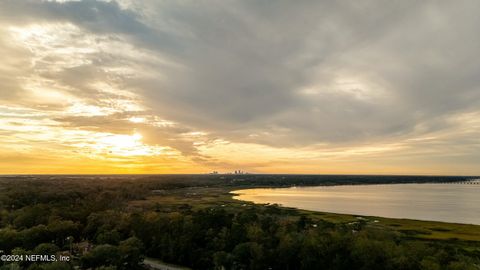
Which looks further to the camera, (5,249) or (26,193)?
(26,193)

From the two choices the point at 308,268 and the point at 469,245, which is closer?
the point at 308,268

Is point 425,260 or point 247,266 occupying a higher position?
point 425,260

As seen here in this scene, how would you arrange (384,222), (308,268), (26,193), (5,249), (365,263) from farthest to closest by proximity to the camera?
(26,193) → (384,222) → (5,249) → (308,268) → (365,263)

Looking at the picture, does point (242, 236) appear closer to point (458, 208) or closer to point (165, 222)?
point (165, 222)

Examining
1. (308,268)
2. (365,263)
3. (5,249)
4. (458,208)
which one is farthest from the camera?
(458,208)

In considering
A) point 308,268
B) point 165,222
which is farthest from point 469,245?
point 165,222

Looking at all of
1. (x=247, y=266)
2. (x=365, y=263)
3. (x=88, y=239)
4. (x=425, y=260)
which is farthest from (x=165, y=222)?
(x=425, y=260)

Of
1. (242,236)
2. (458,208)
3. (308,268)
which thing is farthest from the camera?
(458,208)

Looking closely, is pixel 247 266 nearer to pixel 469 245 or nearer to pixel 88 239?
pixel 88 239

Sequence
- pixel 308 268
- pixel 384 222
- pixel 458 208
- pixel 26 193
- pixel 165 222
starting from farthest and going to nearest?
1. pixel 458 208
2. pixel 26 193
3. pixel 384 222
4. pixel 165 222
5. pixel 308 268
